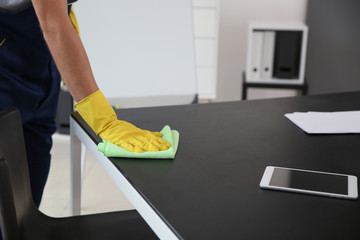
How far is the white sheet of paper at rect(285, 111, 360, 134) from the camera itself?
1170 mm

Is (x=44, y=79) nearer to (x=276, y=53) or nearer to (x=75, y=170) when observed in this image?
(x=75, y=170)

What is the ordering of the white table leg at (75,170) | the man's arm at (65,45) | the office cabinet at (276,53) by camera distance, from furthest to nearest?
1. the office cabinet at (276,53)
2. the white table leg at (75,170)
3. the man's arm at (65,45)

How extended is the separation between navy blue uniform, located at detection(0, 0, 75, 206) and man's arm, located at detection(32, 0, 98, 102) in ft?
0.72

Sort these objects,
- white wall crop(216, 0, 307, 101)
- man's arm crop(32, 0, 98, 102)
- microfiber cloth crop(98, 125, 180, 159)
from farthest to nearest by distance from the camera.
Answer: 1. white wall crop(216, 0, 307, 101)
2. man's arm crop(32, 0, 98, 102)
3. microfiber cloth crop(98, 125, 180, 159)

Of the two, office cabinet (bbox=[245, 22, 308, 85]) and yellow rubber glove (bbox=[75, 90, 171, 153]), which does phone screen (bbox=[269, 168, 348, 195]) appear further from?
office cabinet (bbox=[245, 22, 308, 85])

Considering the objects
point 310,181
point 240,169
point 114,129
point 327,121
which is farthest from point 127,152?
point 327,121

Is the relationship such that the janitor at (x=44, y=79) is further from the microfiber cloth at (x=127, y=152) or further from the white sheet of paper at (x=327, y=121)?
the white sheet of paper at (x=327, y=121)

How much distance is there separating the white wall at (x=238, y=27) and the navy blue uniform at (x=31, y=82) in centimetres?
214

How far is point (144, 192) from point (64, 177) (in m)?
1.81

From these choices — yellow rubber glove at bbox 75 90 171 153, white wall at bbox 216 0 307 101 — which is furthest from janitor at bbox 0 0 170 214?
white wall at bbox 216 0 307 101

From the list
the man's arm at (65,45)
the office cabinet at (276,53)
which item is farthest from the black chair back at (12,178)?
the office cabinet at (276,53)

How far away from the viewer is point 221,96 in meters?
3.61

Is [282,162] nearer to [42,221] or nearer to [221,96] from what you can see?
[42,221]

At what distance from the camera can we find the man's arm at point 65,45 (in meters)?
1.09
